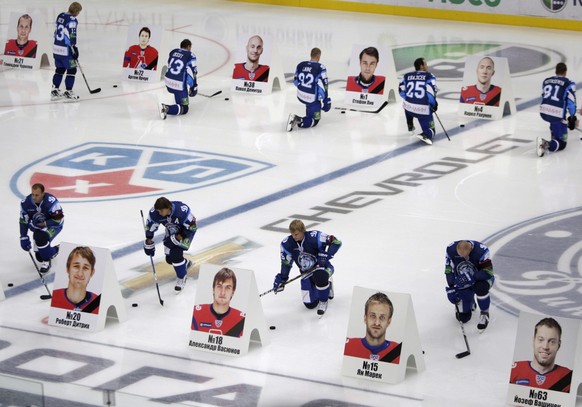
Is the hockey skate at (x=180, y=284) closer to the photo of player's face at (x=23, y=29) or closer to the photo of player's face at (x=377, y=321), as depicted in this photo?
the photo of player's face at (x=377, y=321)

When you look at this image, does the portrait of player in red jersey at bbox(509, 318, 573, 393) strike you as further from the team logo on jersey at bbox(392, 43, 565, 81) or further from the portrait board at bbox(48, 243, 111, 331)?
the team logo on jersey at bbox(392, 43, 565, 81)

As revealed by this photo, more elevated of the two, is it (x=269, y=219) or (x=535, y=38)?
(x=535, y=38)

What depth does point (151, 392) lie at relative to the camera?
9922mm

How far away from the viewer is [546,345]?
31.5ft

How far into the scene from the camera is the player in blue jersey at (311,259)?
1144cm

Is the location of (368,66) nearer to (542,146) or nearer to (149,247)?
(542,146)

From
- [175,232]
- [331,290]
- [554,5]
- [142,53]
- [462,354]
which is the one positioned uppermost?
[554,5]

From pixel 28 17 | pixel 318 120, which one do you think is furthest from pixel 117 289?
pixel 28 17

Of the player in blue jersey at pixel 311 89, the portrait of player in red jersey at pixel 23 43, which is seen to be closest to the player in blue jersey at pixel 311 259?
the player in blue jersey at pixel 311 89

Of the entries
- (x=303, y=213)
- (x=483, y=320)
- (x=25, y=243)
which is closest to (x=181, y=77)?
(x=303, y=213)

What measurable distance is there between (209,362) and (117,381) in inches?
32.7

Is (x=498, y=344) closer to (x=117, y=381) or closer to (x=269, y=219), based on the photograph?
(x=117, y=381)

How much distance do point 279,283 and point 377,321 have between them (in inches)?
67.9

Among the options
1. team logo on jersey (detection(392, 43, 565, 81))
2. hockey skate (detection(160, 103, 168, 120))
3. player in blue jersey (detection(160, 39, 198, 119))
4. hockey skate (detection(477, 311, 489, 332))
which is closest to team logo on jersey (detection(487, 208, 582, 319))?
hockey skate (detection(477, 311, 489, 332))
